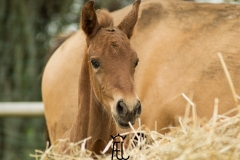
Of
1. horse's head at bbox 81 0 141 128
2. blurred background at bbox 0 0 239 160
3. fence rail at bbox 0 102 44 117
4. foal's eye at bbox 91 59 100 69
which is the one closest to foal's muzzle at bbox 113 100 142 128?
horse's head at bbox 81 0 141 128

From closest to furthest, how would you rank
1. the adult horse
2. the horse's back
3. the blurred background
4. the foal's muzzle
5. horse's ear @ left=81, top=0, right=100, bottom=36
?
1. the foal's muzzle
2. the adult horse
3. horse's ear @ left=81, top=0, right=100, bottom=36
4. the horse's back
5. the blurred background

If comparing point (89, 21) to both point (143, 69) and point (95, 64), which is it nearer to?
point (95, 64)

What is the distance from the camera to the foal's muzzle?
9.99 feet

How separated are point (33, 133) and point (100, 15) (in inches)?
137

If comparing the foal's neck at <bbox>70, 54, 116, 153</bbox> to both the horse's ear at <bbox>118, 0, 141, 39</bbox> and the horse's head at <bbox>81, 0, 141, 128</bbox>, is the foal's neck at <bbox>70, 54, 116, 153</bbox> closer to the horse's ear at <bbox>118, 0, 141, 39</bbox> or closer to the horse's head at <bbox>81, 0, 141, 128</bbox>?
Result: the horse's head at <bbox>81, 0, 141, 128</bbox>

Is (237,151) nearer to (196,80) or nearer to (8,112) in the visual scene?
(196,80)

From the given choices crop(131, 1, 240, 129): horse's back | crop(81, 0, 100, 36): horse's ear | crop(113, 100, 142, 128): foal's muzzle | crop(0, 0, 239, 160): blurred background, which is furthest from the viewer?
crop(0, 0, 239, 160): blurred background

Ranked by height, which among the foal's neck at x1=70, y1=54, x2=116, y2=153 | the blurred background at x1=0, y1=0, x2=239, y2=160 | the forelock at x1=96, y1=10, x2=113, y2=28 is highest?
the forelock at x1=96, y1=10, x2=113, y2=28

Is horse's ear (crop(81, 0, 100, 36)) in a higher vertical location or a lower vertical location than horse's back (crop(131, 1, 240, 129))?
higher

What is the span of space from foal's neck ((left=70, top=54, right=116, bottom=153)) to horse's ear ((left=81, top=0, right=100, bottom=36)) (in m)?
0.20

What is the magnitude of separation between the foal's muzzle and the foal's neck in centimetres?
40

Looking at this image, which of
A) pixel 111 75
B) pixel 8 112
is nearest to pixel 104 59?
pixel 111 75

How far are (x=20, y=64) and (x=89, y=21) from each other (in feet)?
11.6

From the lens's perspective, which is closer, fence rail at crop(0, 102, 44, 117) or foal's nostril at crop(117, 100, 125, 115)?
foal's nostril at crop(117, 100, 125, 115)
